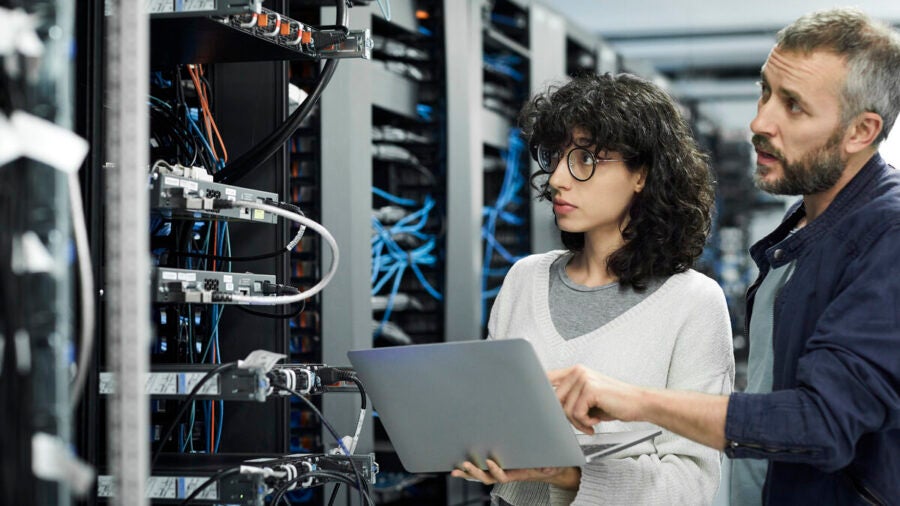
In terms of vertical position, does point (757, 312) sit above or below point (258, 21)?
below

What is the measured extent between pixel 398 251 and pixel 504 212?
3.82 feet

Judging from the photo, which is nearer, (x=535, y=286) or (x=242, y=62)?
(x=535, y=286)

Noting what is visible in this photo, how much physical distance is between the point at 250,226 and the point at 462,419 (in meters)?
0.72

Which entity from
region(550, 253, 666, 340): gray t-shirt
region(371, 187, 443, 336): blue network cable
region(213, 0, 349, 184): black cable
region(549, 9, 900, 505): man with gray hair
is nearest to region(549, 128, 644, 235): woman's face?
region(550, 253, 666, 340): gray t-shirt

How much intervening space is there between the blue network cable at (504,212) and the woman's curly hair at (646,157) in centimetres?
232

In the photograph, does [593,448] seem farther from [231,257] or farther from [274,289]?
[231,257]

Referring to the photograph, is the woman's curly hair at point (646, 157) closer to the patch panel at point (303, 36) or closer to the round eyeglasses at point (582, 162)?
the round eyeglasses at point (582, 162)

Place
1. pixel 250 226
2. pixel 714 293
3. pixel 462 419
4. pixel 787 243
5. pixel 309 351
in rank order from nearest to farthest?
pixel 462 419
pixel 787 243
pixel 714 293
pixel 250 226
pixel 309 351

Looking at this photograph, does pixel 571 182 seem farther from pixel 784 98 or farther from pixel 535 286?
pixel 784 98

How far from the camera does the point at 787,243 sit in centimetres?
158

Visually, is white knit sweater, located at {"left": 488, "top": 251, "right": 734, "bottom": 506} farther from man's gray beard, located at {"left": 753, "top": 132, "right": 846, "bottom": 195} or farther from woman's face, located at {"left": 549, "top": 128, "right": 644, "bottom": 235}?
man's gray beard, located at {"left": 753, "top": 132, "right": 846, "bottom": 195}

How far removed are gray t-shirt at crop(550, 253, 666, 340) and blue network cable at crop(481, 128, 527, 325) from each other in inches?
92.4

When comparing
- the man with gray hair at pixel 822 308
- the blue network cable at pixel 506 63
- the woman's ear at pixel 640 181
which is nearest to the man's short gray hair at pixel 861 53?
the man with gray hair at pixel 822 308

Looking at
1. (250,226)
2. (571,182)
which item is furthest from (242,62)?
(571,182)
